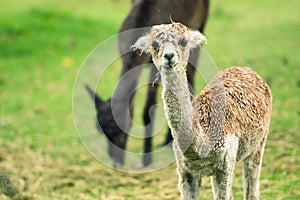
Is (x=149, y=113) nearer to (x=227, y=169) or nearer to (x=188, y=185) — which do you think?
(x=188, y=185)

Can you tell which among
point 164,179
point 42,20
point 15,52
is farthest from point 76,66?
point 164,179

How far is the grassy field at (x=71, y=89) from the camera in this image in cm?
758

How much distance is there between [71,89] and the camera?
40.9ft

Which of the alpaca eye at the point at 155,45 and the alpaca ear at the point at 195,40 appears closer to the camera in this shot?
the alpaca eye at the point at 155,45

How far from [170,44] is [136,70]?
3.79 metres

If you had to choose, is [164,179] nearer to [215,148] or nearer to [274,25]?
[215,148]

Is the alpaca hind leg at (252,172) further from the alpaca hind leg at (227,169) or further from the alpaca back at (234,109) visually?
the alpaca hind leg at (227,169)

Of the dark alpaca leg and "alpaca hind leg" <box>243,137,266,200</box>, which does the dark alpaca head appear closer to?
the dark alpaca leg

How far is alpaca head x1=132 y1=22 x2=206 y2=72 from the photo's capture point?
14.5 feet

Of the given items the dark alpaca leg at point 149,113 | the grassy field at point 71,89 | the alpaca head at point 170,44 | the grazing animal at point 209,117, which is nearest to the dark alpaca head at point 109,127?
the grassy field at point 71,89

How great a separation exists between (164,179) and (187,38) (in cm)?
336

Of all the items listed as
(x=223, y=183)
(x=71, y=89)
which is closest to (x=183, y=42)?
(x=223, y=183)

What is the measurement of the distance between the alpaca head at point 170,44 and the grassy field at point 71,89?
1.38 metres

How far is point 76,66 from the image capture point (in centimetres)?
1386
